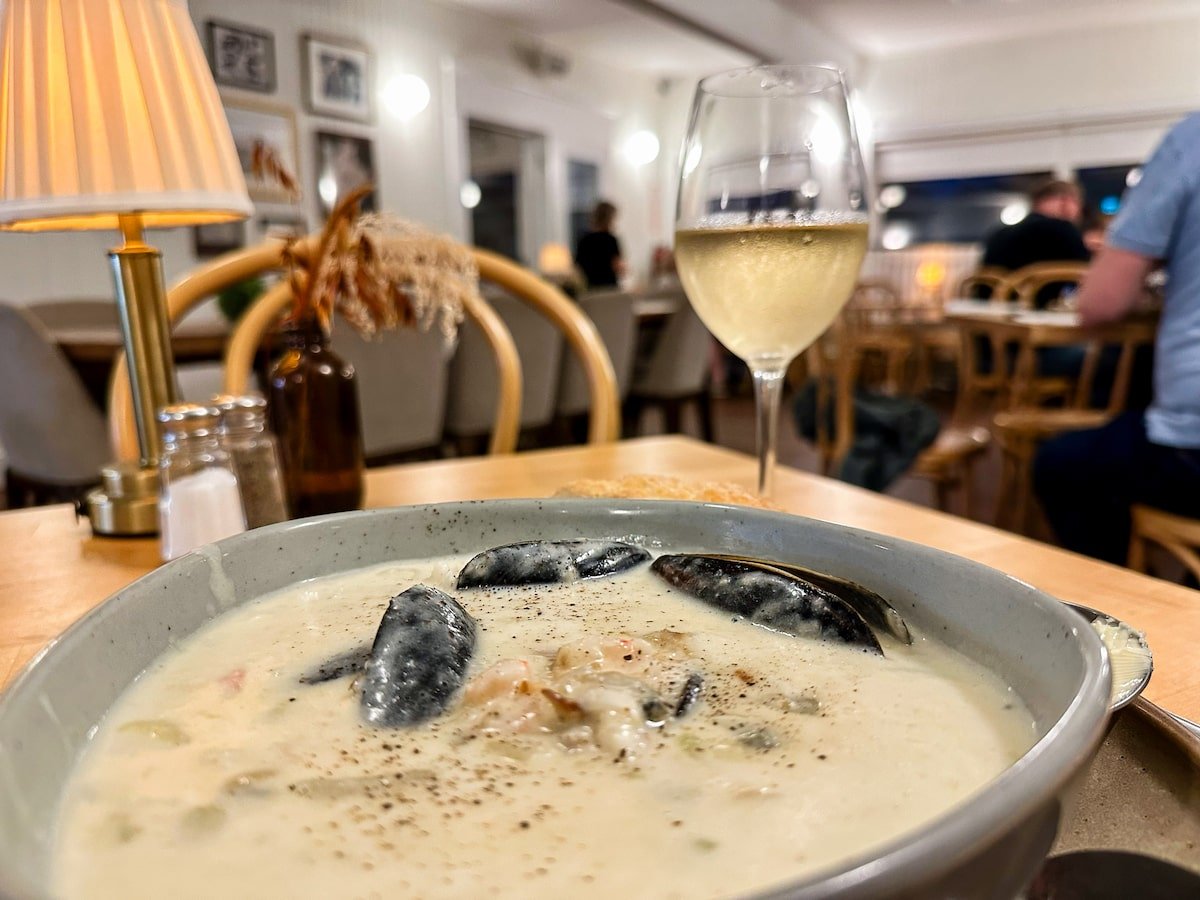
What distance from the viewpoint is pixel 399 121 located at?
5.83 m

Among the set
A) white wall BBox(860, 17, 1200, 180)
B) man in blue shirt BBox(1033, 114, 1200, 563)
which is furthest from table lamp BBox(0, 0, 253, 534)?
white wall BBox(860, 17, 1200, 180)

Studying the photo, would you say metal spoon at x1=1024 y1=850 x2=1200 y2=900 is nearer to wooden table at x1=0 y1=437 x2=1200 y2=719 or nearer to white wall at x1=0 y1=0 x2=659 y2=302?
wooden table at x1=0 y1=437 x2=1200 y2=719

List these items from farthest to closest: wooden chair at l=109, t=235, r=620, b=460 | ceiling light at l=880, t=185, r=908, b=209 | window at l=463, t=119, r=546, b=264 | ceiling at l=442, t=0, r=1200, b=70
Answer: ceiling light at l=880, t=185, r=908, b=209, window at l=463, t=119, r=546, b=264, ceiling at l=442, t=0, r=1200, b=70, wooden chair at l=109, t=235, r=620, b=460

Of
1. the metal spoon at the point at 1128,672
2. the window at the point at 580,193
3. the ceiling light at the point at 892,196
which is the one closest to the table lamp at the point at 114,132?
the metal spoon at the point at 1128,672

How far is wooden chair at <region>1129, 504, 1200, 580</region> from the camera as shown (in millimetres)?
1514

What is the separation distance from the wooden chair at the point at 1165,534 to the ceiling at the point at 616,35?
522 cm

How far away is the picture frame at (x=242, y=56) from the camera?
15.4 ft

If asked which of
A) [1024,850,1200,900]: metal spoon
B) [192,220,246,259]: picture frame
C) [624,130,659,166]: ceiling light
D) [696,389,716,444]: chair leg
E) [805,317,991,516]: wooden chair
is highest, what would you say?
[624,130,659,166]: ceiling light

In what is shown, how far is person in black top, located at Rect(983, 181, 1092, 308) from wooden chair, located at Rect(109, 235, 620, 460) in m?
3.84

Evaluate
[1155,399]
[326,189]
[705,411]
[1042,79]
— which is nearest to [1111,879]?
[1155,399]

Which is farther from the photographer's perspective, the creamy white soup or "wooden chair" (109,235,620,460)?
"wooden chair" (109,235,620,460)

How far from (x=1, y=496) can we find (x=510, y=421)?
361 cm

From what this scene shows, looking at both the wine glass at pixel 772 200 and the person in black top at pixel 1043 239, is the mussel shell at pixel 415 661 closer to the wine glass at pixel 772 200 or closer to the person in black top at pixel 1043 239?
the wine glass at pixel 772 200

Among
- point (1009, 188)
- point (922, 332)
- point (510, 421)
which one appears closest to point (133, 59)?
point (510, 421)
